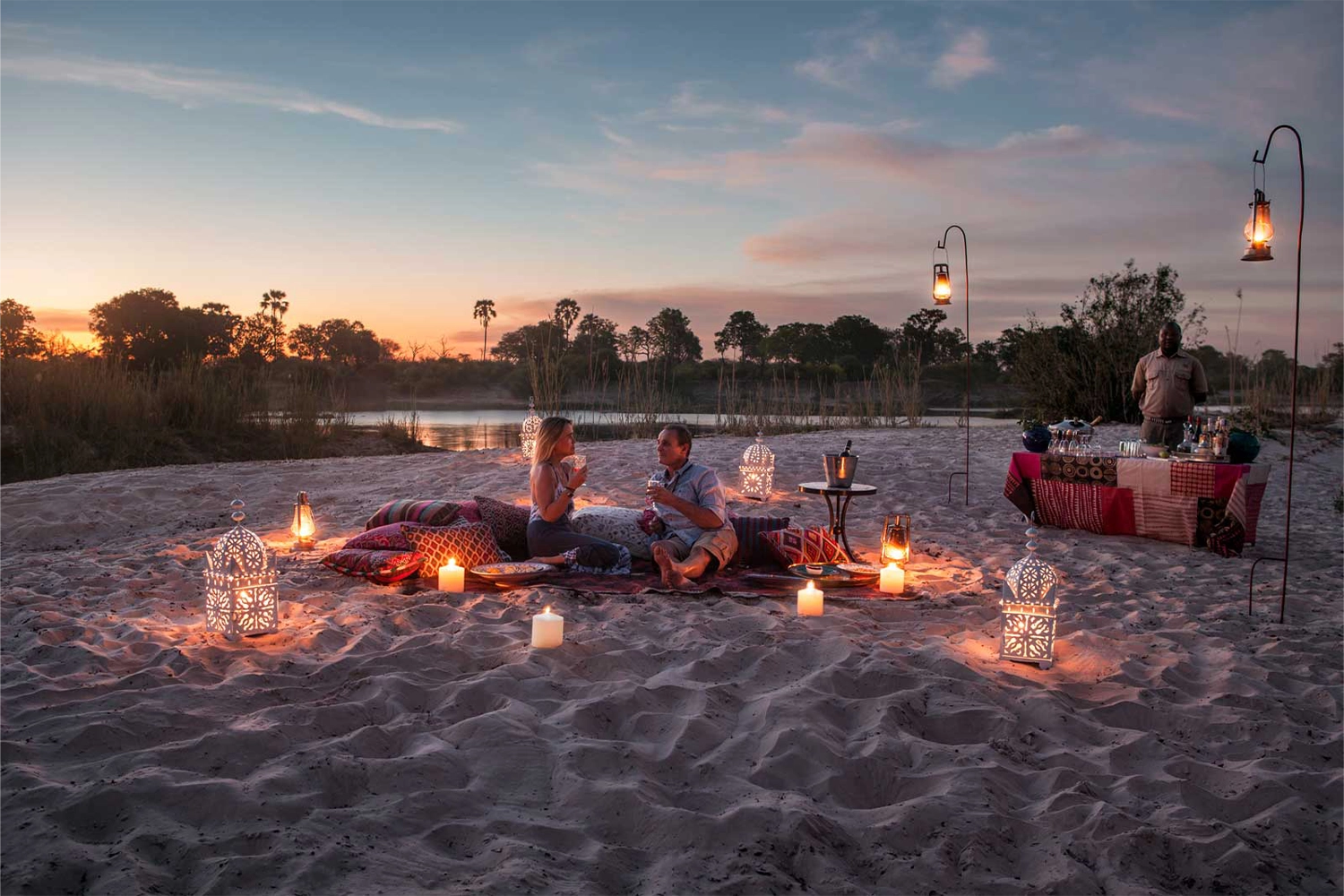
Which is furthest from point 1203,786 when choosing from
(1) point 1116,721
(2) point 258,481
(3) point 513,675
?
(2) point 258,481

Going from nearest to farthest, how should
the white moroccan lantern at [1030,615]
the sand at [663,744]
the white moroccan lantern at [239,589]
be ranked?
the sand at [663,744]
the white moroccan lantern at [1030,615]
the white moroccan lantern at [239,589]

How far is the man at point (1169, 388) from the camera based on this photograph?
21.2 ft

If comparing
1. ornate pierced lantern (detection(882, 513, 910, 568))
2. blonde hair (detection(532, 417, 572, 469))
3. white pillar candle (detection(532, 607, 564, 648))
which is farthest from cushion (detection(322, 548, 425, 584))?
ornate pierced lantern (detection(882, 513, 910, 568))

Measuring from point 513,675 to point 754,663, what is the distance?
89 cm

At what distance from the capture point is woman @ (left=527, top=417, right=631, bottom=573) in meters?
4.61

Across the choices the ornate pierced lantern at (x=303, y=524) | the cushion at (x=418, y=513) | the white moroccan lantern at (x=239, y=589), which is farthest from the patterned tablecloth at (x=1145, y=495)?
the white moroccan lantern at (x=239, y=589)

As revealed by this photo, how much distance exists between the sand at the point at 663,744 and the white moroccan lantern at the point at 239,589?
0.12 meters

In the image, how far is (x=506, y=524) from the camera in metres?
4.98

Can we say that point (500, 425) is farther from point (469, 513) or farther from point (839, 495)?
point (839, 495)

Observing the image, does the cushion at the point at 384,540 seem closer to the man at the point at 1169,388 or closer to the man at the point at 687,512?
the man at the point at 687,512

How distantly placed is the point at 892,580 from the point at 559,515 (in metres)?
1.79

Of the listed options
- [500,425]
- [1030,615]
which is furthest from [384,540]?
[500,425]

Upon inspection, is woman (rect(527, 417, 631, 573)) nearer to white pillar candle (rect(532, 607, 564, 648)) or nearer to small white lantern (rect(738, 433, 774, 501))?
white pillar candle (rect(532, 607, 564, 648))

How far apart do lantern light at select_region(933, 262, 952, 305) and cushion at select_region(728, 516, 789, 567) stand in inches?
123
